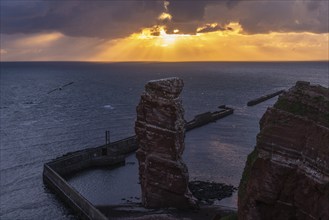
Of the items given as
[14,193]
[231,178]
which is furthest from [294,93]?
[14,193]

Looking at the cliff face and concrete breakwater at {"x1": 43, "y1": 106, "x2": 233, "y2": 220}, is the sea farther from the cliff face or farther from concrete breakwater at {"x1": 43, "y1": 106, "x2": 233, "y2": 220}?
the cliff face

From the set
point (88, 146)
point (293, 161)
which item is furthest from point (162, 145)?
point (88, 146)

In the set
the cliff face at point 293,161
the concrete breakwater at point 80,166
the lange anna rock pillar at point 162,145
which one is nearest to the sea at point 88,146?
the concrete breakwater at point 80,166

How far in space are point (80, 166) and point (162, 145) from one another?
29253mm

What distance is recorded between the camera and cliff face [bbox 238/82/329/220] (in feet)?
78.6

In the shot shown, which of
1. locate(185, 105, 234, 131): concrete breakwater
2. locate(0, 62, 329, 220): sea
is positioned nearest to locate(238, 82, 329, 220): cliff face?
locate(0, 62, 329, 220): sea

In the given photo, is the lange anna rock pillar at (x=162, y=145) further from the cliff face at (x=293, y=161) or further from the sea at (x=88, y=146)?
the cliff face at (x=293, y=161)

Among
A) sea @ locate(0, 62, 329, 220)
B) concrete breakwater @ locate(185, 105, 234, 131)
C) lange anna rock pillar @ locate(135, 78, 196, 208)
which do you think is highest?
lange anna rock pillar @ locate(135, 78, 196, 208)

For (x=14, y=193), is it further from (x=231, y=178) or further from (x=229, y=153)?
(x=229, y=153)

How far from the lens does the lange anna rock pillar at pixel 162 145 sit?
50.2 m

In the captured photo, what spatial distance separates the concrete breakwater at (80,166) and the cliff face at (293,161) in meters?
26.7

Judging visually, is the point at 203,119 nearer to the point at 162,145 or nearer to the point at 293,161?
the point at 162,145

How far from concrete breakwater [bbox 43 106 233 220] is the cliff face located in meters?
26.7

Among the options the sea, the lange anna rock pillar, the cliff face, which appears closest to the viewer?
the cliff face
